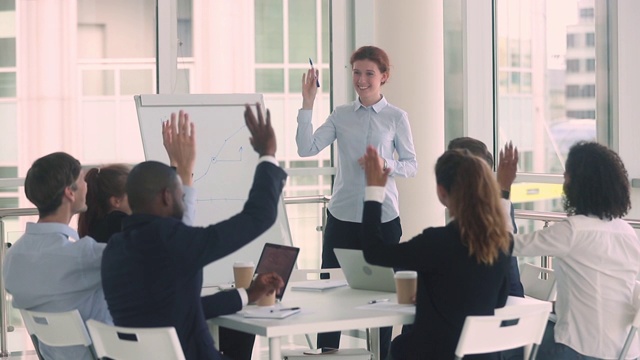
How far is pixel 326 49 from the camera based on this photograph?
6945 millimetres

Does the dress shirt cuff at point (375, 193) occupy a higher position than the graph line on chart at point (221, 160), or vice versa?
the graph line on chart at point (221, 160)

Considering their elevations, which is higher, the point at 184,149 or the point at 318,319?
the point at 184,149

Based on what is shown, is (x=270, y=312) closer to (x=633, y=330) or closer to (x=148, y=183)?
(x=148, y=183)

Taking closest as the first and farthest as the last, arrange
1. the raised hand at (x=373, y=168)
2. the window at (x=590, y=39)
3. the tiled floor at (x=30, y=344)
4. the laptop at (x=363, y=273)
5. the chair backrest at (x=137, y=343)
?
the chair backrest at (x=137, y=343), the raised hand at (x=373, y=168), the laptop at (x=363, y=273), the tiled floor at (x=30, y=344), the window at (x=590, y=39)

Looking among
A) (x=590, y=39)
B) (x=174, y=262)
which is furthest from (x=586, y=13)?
(x=174, y=262)

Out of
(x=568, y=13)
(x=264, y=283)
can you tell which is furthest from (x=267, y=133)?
(x=568, y=13)

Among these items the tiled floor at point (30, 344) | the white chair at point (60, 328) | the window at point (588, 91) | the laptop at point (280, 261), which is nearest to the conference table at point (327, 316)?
the laptop at point (280, 261)

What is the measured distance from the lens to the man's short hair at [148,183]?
2.89 metres

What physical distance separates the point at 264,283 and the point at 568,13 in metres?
3.67

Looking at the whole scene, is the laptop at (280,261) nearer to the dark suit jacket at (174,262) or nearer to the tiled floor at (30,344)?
the dark suit jacket at (174,262)

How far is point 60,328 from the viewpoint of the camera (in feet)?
10.3

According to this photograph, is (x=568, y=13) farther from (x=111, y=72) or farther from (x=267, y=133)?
(x=267, y=133)

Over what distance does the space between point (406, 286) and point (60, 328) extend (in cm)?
114

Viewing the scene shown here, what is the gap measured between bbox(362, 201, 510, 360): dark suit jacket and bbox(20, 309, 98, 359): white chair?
1033 mm
